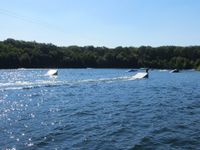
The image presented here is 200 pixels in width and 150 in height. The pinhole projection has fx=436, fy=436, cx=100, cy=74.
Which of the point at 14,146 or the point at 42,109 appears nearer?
the point at 14,146

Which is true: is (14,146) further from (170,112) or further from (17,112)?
(170,112)

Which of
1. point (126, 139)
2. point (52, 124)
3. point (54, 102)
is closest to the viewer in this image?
point (126, 139)

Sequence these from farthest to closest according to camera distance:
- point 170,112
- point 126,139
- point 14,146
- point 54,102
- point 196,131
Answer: point 54,102 < point 170,112 < point 196,131 < point 126,139 < point 14,146

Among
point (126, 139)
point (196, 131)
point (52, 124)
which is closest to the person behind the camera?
point (126, 139)

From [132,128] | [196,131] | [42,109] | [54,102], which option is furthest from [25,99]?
[196,131]

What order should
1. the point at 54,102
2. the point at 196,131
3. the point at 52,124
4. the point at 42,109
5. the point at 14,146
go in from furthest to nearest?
the point at 54,102, the point at 42,109, the point at 52,124, the point at 196,131, the point at 14,146

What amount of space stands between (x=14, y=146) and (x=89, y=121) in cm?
904

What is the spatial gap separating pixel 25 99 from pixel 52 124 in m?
19.1

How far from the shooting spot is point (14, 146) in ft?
70.6

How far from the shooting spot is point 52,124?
28.6 meters

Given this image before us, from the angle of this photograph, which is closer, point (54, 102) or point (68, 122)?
point (68, 122)

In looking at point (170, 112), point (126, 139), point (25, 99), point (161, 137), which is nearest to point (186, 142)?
point (161, 137)

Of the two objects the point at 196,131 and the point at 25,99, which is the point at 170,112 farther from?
the point at 25,99

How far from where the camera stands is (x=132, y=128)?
26.7 metres
